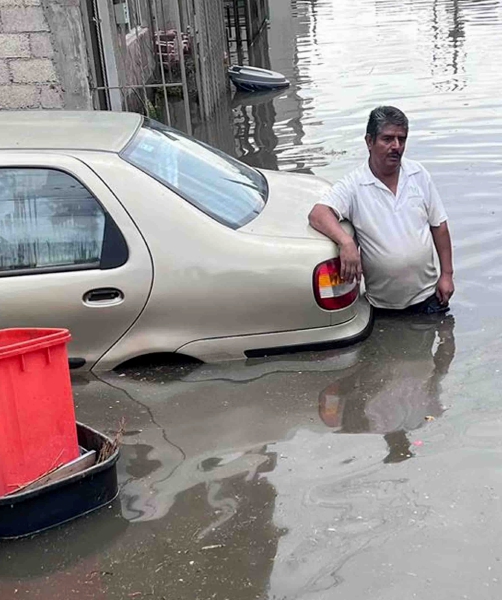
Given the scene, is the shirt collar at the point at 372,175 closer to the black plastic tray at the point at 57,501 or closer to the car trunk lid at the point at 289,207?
the car trunk lid at the point at 289,207

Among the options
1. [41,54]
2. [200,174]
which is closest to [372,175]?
[200,174]

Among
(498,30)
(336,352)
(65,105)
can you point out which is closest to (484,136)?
(65,105)

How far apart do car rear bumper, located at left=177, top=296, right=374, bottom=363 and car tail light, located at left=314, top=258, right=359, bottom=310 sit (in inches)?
5.9

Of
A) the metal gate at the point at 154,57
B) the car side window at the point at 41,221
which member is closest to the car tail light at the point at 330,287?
the car side window at the point at 41,221

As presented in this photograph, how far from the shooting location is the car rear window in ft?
14.9

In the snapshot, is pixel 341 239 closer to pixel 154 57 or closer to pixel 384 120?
pixel 384 120

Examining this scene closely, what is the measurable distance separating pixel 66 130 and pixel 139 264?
969 millimetres

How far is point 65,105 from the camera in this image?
8.98 meters

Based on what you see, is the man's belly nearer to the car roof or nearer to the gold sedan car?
the gold sedan car

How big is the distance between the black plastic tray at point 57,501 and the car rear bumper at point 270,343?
117 centimetres

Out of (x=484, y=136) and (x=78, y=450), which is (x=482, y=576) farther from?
(x=484, y=136)

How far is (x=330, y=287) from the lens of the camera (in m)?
4.50

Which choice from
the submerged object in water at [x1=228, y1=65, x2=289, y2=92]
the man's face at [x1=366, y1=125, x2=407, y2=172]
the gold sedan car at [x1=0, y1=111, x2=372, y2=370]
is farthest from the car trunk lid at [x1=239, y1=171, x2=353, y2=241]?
the submerged object in water at [x1=228, y1=65, x2=289, y2=92]

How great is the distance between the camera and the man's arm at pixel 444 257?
5223mm
